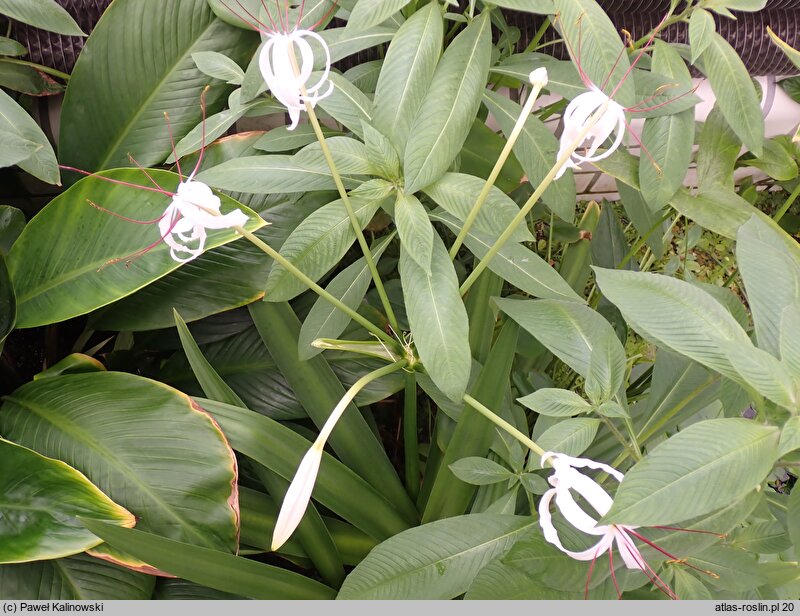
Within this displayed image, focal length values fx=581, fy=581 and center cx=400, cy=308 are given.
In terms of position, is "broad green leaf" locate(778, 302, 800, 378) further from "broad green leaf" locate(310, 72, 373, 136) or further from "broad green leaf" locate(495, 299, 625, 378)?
"broad green leaf" locate(310, 72, 373, 136)

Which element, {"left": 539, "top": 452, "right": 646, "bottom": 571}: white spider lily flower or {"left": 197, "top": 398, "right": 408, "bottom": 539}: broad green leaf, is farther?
{"left": 197, "top": 398, "right": 408, "bottom": 539}: broad green leaf

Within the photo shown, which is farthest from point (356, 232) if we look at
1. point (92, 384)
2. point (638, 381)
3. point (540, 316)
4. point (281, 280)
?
point (638, 381)

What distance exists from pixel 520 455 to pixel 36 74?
0.88m

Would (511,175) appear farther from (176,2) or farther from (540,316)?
(176,2)

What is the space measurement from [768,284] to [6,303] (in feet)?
2.56

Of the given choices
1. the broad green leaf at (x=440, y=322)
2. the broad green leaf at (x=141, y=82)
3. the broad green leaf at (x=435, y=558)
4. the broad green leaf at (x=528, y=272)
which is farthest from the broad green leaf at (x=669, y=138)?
the broad green leaf at (x=141, y=82)

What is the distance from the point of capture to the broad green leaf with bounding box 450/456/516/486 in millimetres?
625

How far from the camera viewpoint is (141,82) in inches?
31.3

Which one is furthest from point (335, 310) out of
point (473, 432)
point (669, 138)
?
point (669, 138)

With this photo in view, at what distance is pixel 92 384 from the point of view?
0.69m

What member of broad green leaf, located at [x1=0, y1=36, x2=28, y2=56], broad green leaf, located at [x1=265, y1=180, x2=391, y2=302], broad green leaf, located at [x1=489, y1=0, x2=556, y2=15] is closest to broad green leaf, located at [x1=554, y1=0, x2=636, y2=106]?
broad green leaf, located at [x1=489, y1=0, x2=556, y2=15]

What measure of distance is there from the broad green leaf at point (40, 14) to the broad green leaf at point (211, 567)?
577mm

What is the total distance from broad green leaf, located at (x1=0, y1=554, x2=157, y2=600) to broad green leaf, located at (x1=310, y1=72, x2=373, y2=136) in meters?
0.57

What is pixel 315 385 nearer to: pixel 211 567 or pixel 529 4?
pixel 211 567
